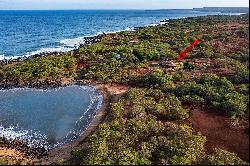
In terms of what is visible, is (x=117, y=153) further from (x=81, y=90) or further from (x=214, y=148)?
(x=81, y=90)

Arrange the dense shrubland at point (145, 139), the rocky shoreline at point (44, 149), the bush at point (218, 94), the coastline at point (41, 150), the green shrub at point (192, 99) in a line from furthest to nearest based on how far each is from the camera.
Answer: the green shrub at point (192, 99) → the bush at point (218, 94) → the rocky shoreline at point (44, 149) → the coastline at point (41, 150) → the dense shrubland at point (145, 139)

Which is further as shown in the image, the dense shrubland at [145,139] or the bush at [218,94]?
the bush at [218,94]

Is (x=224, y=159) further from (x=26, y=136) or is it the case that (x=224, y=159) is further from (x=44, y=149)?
(x=26, y=136)

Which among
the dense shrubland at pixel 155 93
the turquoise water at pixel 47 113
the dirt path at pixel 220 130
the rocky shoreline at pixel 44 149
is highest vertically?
the dense shrubland at pixel 155 93

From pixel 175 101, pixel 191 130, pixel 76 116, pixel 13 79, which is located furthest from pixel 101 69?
pixel 191 130

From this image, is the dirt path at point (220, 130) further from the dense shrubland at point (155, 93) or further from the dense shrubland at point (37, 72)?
the dense shrubland at point (37, 72)

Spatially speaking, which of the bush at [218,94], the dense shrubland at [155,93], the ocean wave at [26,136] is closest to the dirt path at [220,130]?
the dense shrubland at [155,93]
